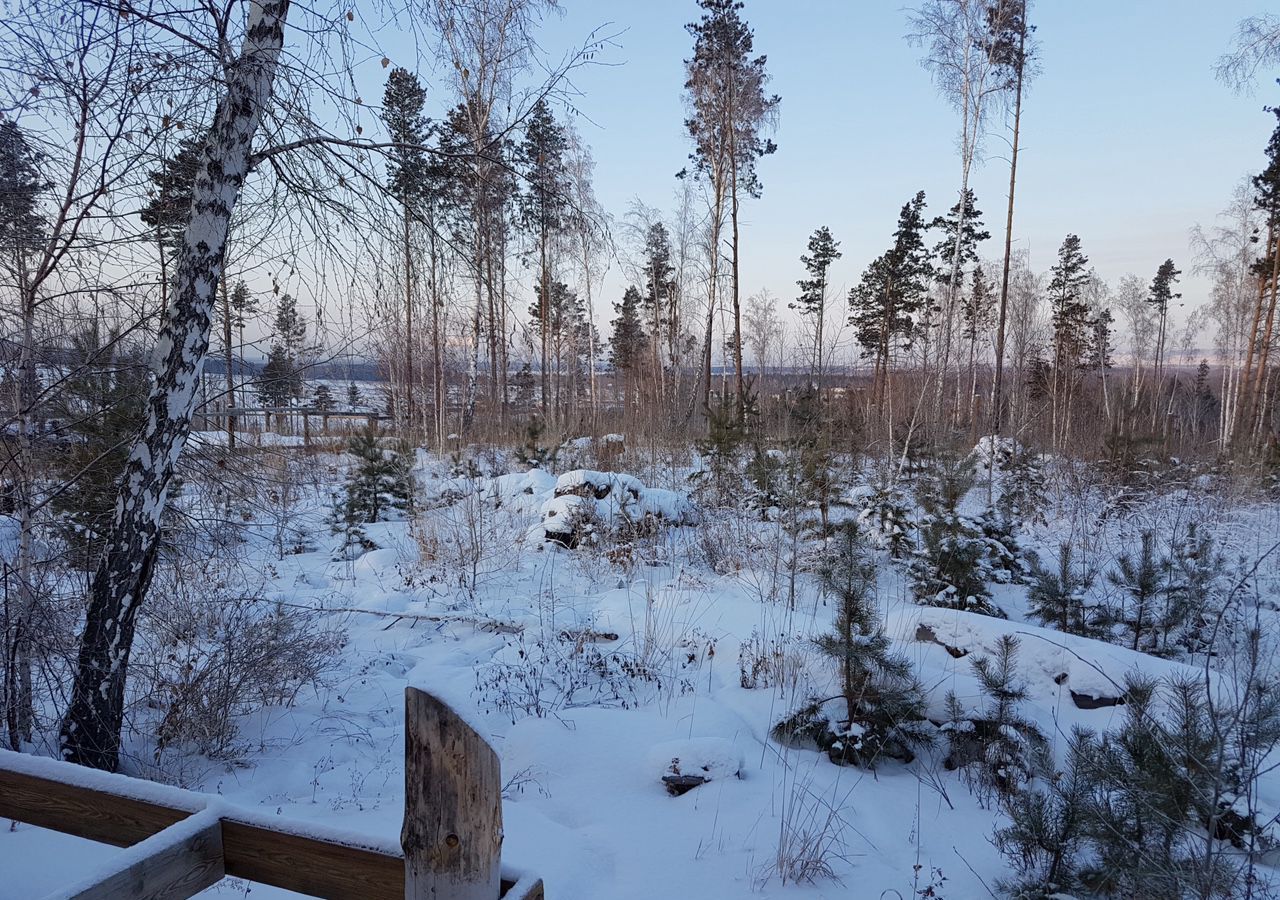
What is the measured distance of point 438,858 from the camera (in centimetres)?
116

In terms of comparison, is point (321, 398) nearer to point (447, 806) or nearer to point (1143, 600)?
point (447, 806)

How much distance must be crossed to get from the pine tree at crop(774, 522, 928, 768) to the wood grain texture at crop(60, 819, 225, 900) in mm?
2938

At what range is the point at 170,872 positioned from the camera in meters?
1.28

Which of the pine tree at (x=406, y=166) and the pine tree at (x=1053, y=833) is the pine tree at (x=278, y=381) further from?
the pine tree at (x=1053, y=833)

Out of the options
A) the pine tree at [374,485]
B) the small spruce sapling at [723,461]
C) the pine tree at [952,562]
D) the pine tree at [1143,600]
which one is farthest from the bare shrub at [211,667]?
the small spruce sapling at [723,461]

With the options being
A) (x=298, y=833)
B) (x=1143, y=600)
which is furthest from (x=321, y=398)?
(x=1143, y=600)

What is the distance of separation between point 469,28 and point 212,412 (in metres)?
2.26

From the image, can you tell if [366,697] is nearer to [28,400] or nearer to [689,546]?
[28,400]

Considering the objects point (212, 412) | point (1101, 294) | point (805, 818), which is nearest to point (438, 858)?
point (805, 818)

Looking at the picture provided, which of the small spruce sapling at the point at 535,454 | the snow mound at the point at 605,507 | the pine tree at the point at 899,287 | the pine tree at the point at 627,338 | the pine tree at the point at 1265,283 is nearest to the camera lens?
the snow mound at the point at 605,507

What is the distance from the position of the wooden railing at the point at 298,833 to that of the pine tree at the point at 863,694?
8.77 ft

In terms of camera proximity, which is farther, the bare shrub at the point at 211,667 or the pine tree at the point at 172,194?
the bare shrub at the point at 211,667

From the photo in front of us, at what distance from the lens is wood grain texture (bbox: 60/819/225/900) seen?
1.18 metres

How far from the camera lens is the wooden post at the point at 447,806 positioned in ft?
3.67
